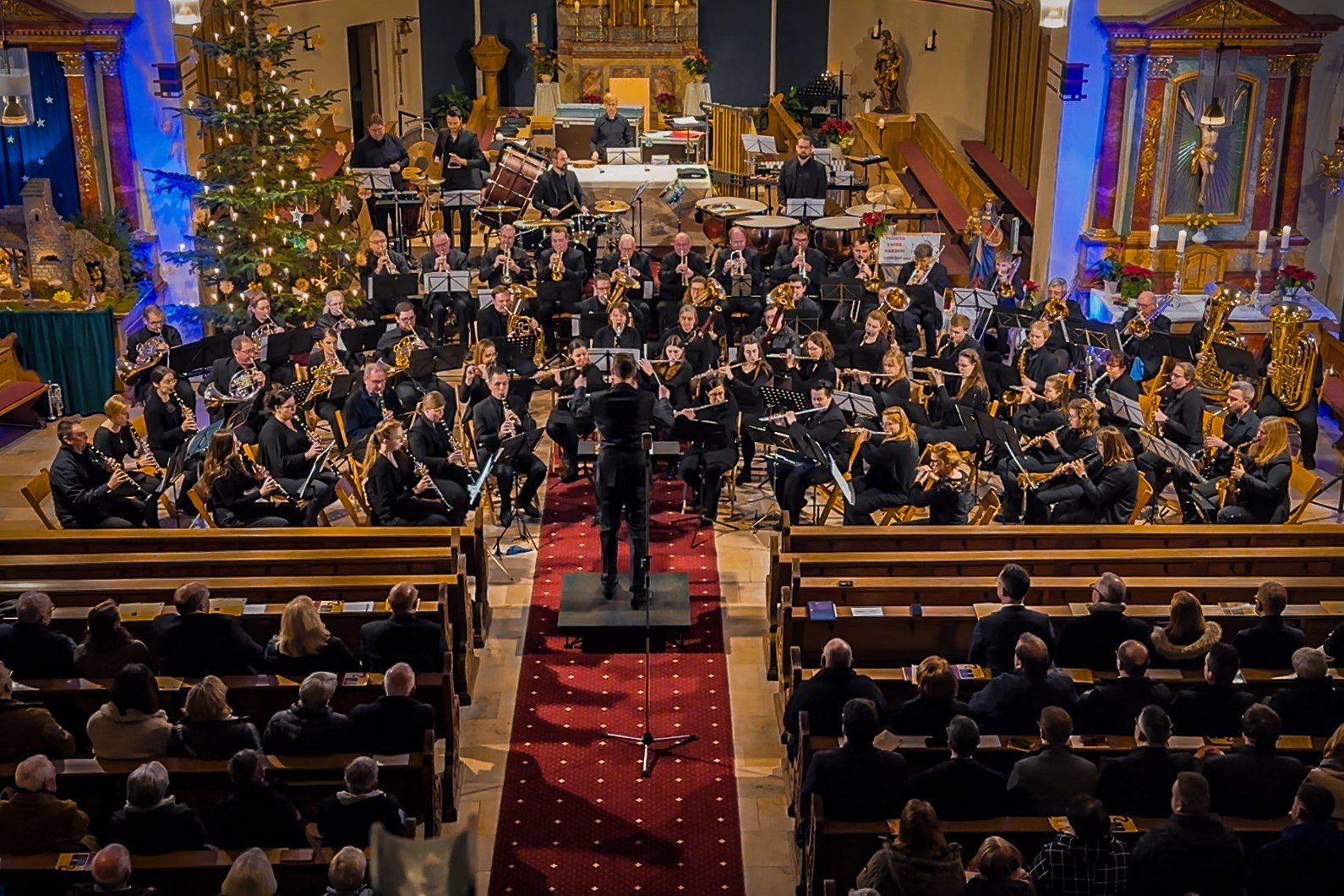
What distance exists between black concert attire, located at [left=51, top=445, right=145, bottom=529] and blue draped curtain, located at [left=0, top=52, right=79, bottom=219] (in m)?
5.31

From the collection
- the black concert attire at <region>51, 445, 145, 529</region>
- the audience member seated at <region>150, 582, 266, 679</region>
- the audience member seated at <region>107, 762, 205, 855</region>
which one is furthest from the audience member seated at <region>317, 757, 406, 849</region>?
the black concert attire at <region>51, 445, 145, 529</region>

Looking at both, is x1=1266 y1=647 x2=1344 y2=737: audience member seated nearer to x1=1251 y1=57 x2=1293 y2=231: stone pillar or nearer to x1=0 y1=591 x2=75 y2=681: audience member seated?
x1=0 y1=591 x2=75 y2=681: audience member seated

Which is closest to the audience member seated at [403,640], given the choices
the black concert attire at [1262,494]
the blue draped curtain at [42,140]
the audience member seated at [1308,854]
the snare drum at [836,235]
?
the audience member seated at [1308,854]

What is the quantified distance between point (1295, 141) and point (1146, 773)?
1069 cm

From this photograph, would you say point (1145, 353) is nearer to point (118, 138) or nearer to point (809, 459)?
point (809, 459)

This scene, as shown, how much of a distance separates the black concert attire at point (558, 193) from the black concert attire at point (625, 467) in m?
6.91

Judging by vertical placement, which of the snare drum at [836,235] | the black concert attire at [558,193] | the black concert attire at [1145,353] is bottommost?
the black concert attire at [1145,353]

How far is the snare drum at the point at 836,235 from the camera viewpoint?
15789mm

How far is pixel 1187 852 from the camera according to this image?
224 inches

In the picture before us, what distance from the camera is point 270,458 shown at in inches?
404

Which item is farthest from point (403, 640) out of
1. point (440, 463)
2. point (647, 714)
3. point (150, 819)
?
point (440, 463)

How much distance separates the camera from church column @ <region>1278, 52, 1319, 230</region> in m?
14.8

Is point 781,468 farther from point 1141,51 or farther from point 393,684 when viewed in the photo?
point 1141,51

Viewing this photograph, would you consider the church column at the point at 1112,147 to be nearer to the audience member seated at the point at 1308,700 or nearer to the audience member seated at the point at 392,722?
the audience member seated at the point at 1308,700
